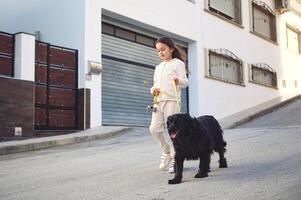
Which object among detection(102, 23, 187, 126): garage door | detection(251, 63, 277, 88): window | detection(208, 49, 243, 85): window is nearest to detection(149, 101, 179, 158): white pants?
detection(102, 23, 187, 126): garage door

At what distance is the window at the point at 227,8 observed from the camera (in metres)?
22.0

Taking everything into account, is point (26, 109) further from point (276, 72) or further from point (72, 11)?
point (276, 72)

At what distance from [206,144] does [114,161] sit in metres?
2.61

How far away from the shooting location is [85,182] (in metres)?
5.82

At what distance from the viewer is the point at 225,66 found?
22.3 metres

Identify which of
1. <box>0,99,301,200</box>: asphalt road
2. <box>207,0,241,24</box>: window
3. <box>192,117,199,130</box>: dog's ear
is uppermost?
<box>207,0,241,24</box>: window

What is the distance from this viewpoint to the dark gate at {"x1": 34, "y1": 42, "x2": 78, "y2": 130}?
13.7m

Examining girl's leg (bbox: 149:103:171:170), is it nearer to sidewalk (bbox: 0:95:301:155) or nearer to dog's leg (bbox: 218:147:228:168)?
dog's leg (bbox: 218:147:228:168)

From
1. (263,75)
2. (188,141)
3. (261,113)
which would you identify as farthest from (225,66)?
(188,141)

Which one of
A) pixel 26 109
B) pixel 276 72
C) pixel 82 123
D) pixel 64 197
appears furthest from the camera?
pixel 276 72

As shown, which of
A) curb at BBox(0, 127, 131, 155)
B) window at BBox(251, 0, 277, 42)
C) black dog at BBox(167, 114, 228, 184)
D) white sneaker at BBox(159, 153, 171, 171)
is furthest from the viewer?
window at BBox(251, 0, 277, 42)

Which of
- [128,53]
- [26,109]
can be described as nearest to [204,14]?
[128,53]

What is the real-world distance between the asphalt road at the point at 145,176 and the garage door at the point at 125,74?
254 inches

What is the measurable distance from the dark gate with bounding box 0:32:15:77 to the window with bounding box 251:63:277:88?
1431 cm
